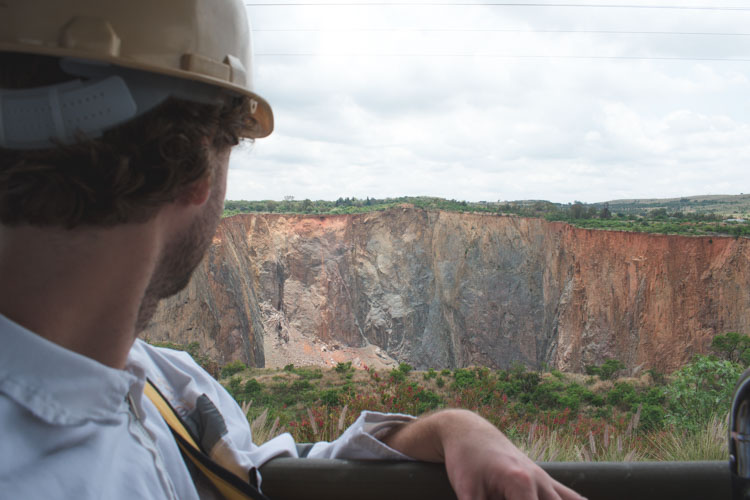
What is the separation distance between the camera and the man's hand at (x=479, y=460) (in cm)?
88

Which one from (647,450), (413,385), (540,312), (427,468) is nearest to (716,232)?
(540,312)

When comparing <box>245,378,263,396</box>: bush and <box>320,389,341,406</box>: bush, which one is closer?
<box>320,389,341,406</box>: bush

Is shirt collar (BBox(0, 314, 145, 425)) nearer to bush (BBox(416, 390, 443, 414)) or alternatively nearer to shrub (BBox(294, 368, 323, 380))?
bush (BBox(416, 390, 443, 414))

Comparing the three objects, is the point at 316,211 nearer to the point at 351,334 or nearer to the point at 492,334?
the point at 351,334

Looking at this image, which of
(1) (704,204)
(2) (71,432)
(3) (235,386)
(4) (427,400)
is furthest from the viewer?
(1) (704,204)

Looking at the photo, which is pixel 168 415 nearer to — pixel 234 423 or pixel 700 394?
pixel 234 423

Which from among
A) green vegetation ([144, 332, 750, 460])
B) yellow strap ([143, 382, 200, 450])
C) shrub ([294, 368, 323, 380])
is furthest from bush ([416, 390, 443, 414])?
yellow strap ([143, 382, 200, 450])

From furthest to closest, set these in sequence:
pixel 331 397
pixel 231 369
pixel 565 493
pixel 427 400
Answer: pixel 231 369
pixel 427 400
pixel 331 397
pixel 565 493

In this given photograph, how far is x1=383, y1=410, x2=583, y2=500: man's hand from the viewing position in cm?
88

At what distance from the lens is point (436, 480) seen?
3.24 ft

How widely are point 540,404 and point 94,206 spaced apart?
25.2ft

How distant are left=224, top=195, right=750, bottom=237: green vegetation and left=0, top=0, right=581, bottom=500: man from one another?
596 inches

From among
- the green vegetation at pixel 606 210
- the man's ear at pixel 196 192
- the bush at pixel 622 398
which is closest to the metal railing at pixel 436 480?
the man's ear at pixel 196 192

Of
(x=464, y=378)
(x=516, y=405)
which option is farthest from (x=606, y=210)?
(x=516, y=405)
